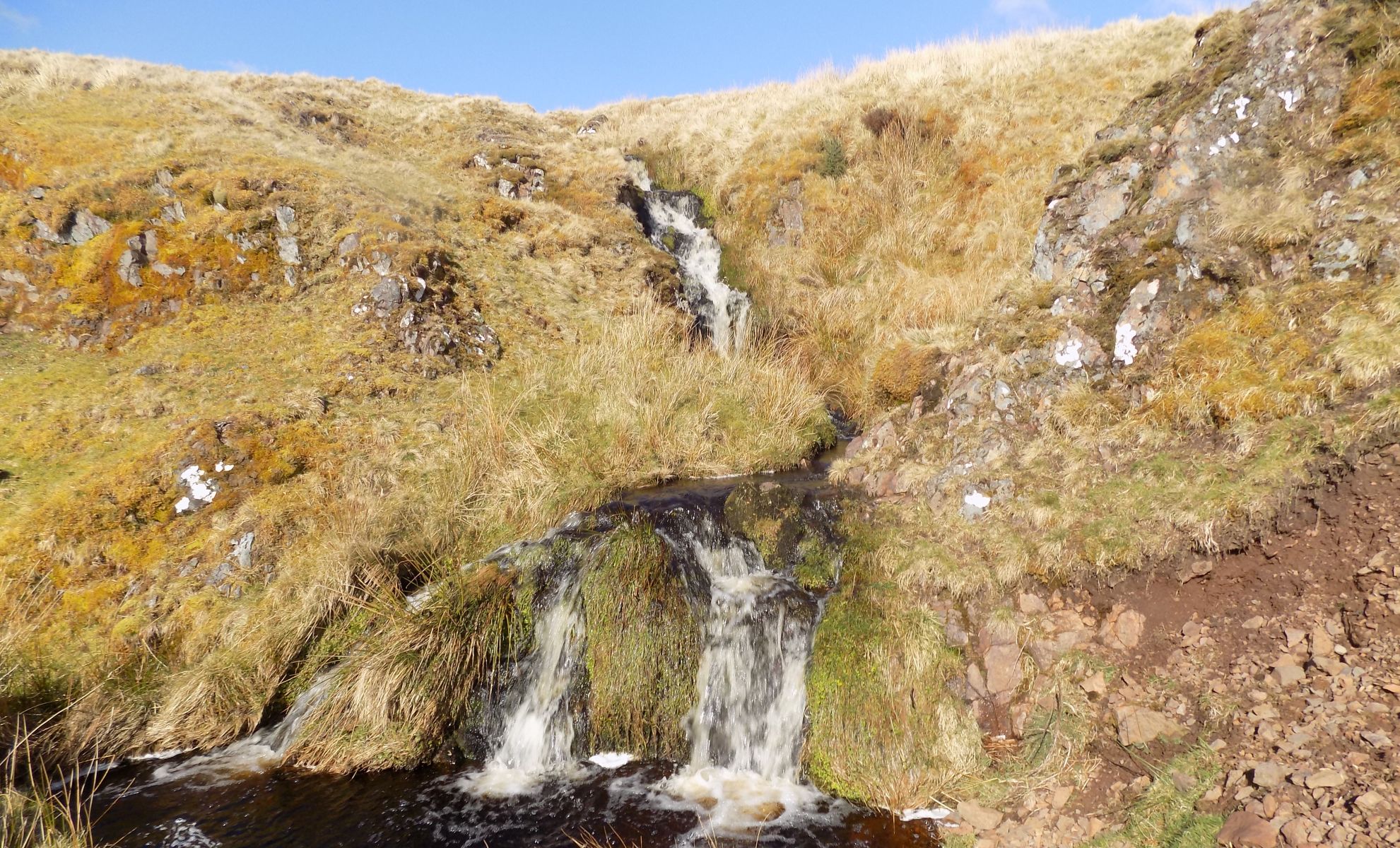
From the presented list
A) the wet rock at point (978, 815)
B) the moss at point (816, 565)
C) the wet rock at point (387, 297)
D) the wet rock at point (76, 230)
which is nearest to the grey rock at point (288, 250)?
the wet rock at point (387, 297)

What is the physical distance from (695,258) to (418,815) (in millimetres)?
14025

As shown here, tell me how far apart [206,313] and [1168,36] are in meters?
22.7

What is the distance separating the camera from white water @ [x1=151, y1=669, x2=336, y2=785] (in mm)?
5508

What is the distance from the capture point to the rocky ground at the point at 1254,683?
324 centimetres

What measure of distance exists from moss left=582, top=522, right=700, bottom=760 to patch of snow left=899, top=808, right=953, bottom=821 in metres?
1.90

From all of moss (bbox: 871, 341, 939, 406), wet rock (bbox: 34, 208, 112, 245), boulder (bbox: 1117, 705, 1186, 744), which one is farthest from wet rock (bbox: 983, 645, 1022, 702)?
wet rock (bbox: 34, 208, 112, 245)

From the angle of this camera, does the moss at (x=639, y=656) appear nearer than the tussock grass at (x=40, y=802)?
No

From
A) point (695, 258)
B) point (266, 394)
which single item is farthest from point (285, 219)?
point (695, 258)

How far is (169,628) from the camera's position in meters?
6.42

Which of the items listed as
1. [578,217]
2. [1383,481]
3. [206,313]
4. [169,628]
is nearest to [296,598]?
[169,628]

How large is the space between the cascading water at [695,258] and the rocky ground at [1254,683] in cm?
804

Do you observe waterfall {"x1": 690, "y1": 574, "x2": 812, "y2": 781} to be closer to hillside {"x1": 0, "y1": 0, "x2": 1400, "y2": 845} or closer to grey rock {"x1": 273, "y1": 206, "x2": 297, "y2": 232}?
hillside {"x1": 0, "y1": 0, "x2": 1400, "y2": 845}

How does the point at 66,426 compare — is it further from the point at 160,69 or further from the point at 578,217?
the point at 160,69

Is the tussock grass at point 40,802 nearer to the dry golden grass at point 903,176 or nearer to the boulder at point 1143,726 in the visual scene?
the boulder at point 1143,726
